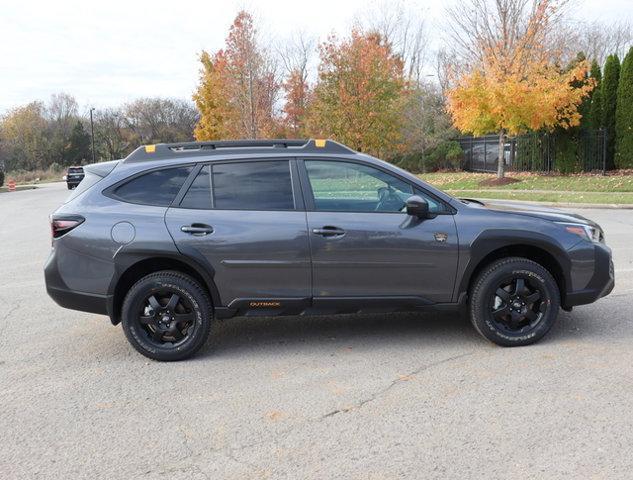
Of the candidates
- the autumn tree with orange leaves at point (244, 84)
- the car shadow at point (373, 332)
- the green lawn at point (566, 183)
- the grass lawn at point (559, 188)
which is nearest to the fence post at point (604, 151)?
the grass lawn at point (559, 188)

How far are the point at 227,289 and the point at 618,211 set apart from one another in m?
13.2

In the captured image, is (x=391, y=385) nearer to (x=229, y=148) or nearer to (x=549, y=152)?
(x=229, y=148)

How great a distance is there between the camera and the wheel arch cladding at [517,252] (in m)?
4.74

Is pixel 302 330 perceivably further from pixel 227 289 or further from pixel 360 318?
pixel 227 289

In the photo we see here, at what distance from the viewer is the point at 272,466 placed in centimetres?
311

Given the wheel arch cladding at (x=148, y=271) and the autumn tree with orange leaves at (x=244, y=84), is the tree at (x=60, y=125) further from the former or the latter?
the wheel arch cladding at (x=148, y=271)

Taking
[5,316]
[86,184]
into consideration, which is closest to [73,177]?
[5,316]

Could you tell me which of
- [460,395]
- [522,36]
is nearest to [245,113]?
[522,36]

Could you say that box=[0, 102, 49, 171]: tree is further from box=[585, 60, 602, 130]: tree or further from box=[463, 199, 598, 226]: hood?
box=[463, 199, 598, 226]: hood

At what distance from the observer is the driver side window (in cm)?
480

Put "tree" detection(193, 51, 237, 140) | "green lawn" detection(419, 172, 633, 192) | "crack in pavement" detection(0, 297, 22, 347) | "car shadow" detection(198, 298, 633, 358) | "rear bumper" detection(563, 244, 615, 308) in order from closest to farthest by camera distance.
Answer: "rear bumper" detection(563, 244, 615, 308) < "car shadow" detection(198, 298, 633, 358) < "crack in pavement" detection(0, 297, 22, 347) < "green lawn" detection(419, 172, 633, 192) < "tree" detection(193, 51, 237, 140)

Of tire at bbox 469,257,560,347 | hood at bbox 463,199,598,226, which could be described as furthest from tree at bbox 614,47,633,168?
tire at bbox 469,257,560,347

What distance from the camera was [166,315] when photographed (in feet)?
15.4

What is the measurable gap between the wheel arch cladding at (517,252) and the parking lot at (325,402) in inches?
21.8
